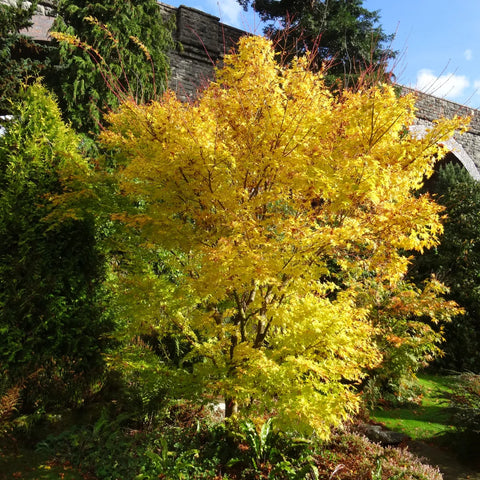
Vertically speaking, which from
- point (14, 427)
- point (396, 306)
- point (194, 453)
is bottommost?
point (14, 427)

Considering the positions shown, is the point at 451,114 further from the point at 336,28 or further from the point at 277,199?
the point at 277,199

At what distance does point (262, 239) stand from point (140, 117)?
2.11 m

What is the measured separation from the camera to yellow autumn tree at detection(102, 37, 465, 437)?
12.2 ft

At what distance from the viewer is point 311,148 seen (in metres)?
4.25

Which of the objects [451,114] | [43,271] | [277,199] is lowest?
[43,271]

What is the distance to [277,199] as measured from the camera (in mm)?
4125

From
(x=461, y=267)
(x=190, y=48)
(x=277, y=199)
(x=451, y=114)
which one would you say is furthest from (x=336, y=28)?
(x=277, y=199)

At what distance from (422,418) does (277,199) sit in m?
5.73

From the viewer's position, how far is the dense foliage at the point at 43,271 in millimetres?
5172

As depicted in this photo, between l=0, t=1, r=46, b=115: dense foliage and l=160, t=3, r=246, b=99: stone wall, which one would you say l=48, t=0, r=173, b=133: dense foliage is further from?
l=160, t=3, r=246, b=99: stone wall

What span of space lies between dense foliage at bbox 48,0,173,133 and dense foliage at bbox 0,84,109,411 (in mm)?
3148

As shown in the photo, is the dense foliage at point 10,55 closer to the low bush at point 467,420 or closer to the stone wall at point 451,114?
the low bush at point 467,420

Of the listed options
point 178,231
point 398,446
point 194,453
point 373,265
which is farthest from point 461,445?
point 178,231

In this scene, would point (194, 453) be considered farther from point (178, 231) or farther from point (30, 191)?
point (30, 191)
